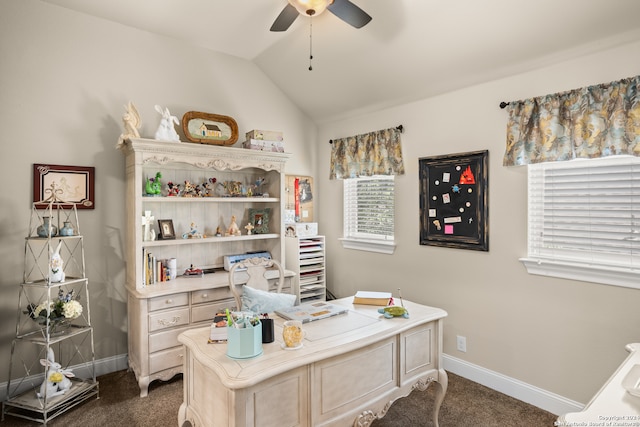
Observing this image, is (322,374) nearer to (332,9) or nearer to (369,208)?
(332,9)

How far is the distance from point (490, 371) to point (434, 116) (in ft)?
7.14

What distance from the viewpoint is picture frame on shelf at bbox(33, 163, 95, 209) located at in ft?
9.20

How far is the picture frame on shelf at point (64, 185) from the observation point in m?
2.80

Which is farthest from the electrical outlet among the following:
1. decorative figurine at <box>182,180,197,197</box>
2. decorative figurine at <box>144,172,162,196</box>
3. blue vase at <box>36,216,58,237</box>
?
blue vase at <box>36,216,58,237</box>

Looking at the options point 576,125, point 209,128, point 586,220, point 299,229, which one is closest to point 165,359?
point 299,229

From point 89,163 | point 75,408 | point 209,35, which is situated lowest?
point 75,408

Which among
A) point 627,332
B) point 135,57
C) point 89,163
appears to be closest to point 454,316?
point 627,332

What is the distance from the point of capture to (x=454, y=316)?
10.3 feet

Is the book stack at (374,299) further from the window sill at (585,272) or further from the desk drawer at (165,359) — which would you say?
the desk drawer at (165,359)

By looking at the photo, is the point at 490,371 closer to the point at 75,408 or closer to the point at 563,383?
the point at 563,383

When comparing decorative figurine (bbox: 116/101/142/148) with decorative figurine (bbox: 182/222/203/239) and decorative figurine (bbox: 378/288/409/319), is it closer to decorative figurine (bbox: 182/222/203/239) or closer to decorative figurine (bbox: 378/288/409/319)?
decorative figurine (bbox: 182/222/203/239)

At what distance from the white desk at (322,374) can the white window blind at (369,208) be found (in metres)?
1.59

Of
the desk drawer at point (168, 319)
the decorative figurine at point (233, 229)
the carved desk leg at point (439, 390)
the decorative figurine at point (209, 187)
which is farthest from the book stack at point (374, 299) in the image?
the decorative figurine at point (209, 187)

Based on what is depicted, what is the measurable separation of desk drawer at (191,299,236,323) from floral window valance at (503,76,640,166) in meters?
2.54
